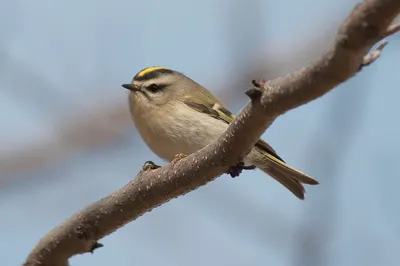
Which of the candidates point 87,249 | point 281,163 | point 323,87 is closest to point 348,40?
point 323,87

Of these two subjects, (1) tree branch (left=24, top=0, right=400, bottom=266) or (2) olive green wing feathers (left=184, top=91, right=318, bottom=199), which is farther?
(2) olive green wing feathers (left=184, top=91, right=318, bottom=199)

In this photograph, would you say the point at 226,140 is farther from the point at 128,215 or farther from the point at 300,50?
the point at 300,50

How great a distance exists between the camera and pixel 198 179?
7.95ft

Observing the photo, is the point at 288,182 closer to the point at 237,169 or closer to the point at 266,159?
the point at 266,159

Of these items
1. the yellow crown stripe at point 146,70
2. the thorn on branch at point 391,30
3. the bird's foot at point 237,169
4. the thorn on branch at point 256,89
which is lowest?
the thorn on branch at point 391,30

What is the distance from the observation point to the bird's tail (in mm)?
3669

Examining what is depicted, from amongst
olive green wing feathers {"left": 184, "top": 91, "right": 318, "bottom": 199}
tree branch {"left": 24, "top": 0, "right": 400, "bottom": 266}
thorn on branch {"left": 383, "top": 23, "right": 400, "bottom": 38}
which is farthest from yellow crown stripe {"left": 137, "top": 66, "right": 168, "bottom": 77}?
thorn on branch {"left": 383, "top": 23, "right": 400, "bottom": 38}

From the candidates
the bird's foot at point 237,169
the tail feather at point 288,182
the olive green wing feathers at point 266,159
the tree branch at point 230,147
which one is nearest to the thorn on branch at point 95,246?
the tree branch at point 230,147

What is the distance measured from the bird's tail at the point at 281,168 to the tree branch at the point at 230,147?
3.72ft

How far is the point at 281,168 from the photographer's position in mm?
3785

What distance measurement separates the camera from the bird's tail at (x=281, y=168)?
367 centimetres

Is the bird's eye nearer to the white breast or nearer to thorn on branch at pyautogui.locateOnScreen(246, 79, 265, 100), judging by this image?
the white breast

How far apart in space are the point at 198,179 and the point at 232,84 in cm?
179

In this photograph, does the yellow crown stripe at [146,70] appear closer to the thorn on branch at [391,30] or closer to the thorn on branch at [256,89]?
the thorn on branch at [256,89]
